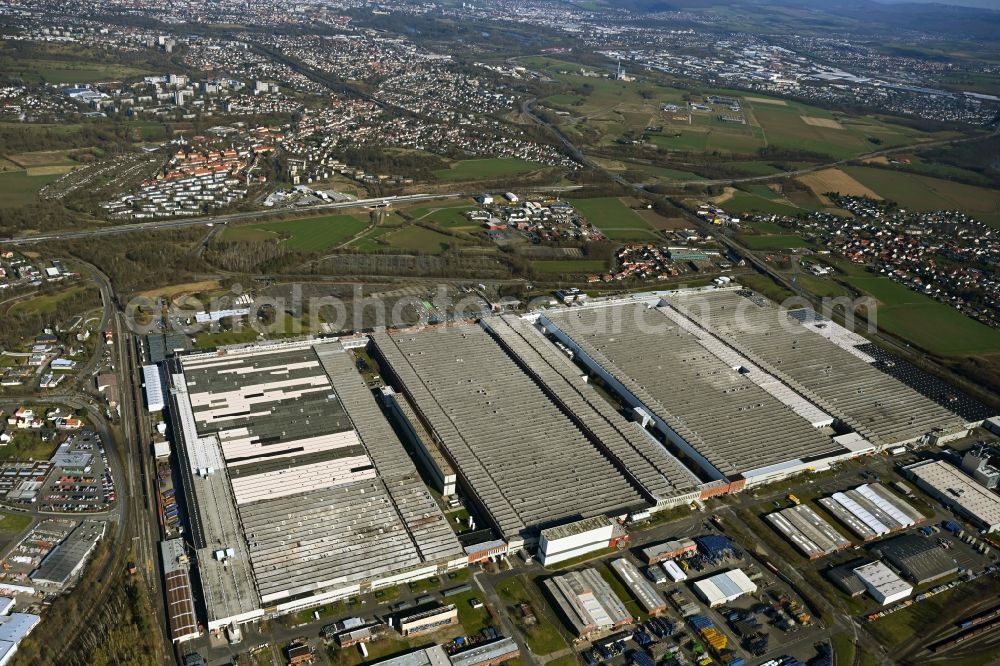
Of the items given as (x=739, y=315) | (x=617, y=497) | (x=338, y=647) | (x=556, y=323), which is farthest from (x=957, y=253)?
(x=338, y=647)

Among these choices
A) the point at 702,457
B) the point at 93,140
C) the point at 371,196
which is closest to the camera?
the point at 702,457

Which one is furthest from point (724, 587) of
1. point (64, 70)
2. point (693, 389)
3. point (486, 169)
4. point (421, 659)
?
point (64, 70)

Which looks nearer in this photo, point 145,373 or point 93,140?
point 145,373

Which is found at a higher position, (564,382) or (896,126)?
(896,126)

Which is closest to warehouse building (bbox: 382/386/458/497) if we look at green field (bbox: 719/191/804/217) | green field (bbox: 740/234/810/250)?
green field (bbox: 740/234/810/250)

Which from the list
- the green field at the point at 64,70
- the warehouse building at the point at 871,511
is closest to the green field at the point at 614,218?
the warehouse building at the point at 871,511

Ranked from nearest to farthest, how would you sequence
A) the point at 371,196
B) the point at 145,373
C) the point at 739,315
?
the point at 145,373
the point at 739,315
the point at 371,196

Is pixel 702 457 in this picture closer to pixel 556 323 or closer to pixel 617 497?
pixel 617 497

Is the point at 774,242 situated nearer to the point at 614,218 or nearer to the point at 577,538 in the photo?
the point at 614,218
